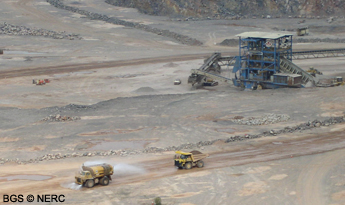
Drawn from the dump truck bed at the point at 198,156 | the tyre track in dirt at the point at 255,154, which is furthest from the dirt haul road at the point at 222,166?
the dump truck bed at the point at 198,156

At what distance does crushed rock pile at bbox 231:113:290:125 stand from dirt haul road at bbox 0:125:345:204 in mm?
5165

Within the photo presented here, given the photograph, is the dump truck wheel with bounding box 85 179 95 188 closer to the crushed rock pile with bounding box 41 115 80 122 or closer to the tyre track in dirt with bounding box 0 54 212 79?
the crushed rock pile with bounding box 41 115 80 122

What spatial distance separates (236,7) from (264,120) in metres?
91.1

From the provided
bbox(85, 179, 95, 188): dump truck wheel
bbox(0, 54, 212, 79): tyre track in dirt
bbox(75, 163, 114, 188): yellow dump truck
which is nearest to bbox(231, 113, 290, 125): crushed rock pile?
bbox(75, 163, 114, 188): yellow dump truck

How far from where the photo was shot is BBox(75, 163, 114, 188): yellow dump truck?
3550 centimetres

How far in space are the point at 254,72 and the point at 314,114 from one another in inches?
681

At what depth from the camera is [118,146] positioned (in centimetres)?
4581

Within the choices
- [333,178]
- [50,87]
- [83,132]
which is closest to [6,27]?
[50,87]

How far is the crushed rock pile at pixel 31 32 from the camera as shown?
11500 centimetres

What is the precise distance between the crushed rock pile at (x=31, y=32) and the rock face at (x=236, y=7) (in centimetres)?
2982

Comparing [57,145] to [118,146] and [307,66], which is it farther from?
[307,66]

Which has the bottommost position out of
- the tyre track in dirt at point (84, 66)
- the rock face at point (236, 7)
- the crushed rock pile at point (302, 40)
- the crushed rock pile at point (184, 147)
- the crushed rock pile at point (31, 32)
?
the tyre track in dirt at point (84, 66)

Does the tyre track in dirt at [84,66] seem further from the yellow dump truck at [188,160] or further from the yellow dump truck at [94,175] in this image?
the yellow dump truck at [188,160]

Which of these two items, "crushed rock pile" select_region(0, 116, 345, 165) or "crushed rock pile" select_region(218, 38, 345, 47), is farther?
"crushed rock pile" select_region(218, 38, 345, 47)
